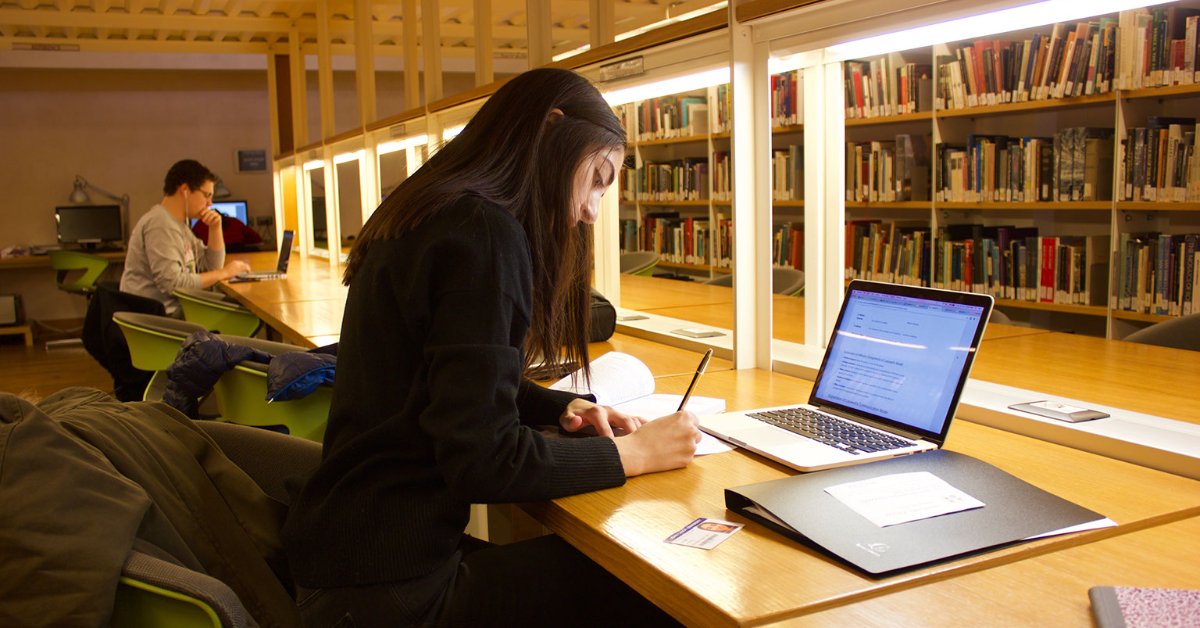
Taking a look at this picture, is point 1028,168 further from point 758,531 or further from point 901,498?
point 758,531

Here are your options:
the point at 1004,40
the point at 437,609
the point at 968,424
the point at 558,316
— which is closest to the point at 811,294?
the point at 968,424

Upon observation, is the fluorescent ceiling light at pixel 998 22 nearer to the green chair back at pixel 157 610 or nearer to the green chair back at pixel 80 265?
the green chair back at pixel 157 610

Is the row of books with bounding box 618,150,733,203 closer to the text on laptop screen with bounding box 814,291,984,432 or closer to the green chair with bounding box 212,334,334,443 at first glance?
the green chair with bounding box 212,334,334,443

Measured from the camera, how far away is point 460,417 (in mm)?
1063

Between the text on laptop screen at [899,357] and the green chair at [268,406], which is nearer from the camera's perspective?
the text on laptop screen at [899,357]

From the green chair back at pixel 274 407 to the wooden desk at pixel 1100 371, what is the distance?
62.3 inches

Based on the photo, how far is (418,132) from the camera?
4.01 m

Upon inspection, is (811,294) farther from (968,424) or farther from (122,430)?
(122,430)

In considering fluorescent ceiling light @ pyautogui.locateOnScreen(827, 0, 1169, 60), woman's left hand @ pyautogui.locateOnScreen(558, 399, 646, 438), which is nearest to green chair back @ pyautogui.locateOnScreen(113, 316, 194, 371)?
woman's left hand @ pyautogui.locateOnScreen(558, 399, 646, 438)

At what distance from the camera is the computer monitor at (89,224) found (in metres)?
8.46

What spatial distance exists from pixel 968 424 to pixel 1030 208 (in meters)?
2.80

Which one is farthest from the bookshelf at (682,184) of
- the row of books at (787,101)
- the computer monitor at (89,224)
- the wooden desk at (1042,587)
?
the computer monitor at (89,224)

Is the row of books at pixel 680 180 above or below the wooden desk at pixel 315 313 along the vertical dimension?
above

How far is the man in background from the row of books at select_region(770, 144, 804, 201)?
324cm
